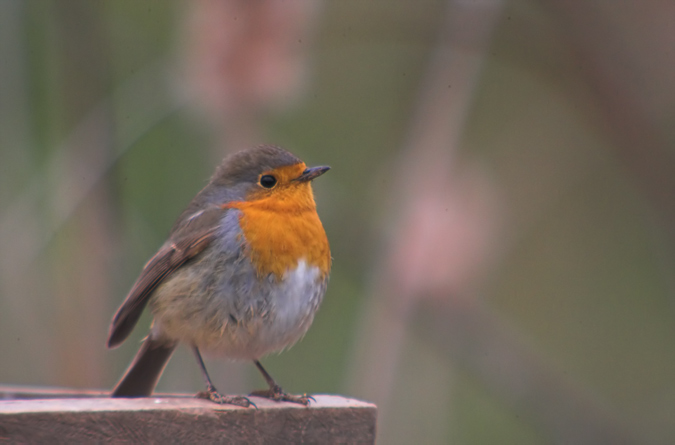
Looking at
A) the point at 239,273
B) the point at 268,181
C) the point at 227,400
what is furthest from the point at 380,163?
the point at 227,400

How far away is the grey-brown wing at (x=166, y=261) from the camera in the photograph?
2955mm

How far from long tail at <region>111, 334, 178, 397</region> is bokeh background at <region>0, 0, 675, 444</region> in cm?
15

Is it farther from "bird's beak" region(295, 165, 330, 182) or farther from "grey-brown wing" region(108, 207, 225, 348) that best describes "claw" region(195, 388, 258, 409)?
"bird's beak" region(295, 165, 330, 182)

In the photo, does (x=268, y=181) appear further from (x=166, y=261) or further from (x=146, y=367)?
(x=146, y=367)

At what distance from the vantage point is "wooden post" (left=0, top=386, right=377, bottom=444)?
2.00m

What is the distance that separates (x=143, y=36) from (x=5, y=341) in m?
1.65

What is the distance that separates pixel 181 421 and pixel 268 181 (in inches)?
44.0

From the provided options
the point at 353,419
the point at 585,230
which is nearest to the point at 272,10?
the point at 353,419

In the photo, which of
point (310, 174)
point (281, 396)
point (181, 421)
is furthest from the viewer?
point (310, 174)

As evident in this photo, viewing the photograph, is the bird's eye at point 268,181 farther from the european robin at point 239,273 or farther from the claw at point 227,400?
the claw at point 227,400

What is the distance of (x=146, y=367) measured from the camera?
323 centimetres

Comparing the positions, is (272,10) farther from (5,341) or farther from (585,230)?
(585,230)

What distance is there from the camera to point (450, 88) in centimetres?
368

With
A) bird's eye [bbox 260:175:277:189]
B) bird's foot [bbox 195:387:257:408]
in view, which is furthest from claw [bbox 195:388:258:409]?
bird's eye [bbox 260:175:277:189]
